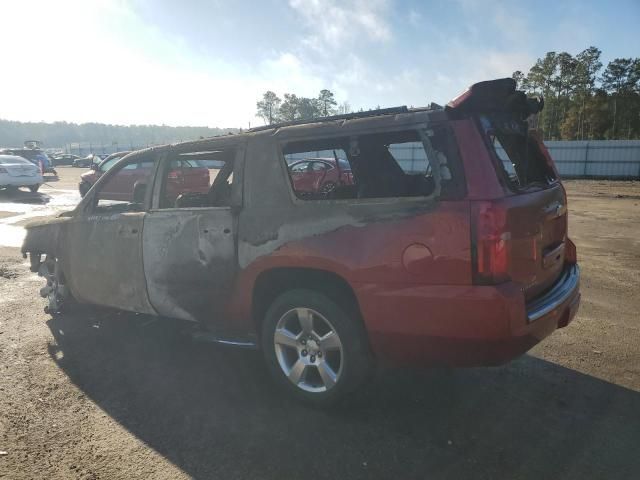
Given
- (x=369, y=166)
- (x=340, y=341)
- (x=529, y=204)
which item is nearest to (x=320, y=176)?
(x=369, y=166)

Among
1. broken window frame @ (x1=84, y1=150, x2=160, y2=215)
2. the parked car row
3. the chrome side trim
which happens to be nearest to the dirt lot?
the chrome side trim

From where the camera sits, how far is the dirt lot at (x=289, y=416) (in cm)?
262

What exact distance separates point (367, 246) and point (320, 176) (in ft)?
3.21

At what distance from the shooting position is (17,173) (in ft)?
57.6

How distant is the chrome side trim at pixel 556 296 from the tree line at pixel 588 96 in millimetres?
56660

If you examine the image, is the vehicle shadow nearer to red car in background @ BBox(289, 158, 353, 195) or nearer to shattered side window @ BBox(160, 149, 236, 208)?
shattered side window @ BBox(160, 149, 236, 208)

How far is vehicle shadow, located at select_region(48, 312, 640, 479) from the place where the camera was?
8.50 feet

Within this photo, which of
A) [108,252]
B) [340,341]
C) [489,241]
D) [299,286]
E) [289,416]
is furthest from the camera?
[108,252]

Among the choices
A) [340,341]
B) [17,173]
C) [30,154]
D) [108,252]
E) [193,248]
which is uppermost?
[30,154]

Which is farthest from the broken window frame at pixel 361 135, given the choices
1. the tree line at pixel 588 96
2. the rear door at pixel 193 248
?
the tree line at pixel 588 96

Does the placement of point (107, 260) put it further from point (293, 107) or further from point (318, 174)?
point (293, 107)

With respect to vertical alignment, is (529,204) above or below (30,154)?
below

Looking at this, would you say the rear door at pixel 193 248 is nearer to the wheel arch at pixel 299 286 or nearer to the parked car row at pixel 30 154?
the wheel arch at pixel 299 286

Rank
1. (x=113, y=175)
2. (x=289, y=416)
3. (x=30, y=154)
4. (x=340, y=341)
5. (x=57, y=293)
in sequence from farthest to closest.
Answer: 1. (x=30, y=154)
2. (x=57, y=293)
3. (x=113, y=175)
4. (x=289, y=416)
5. (x=340, y=341)
